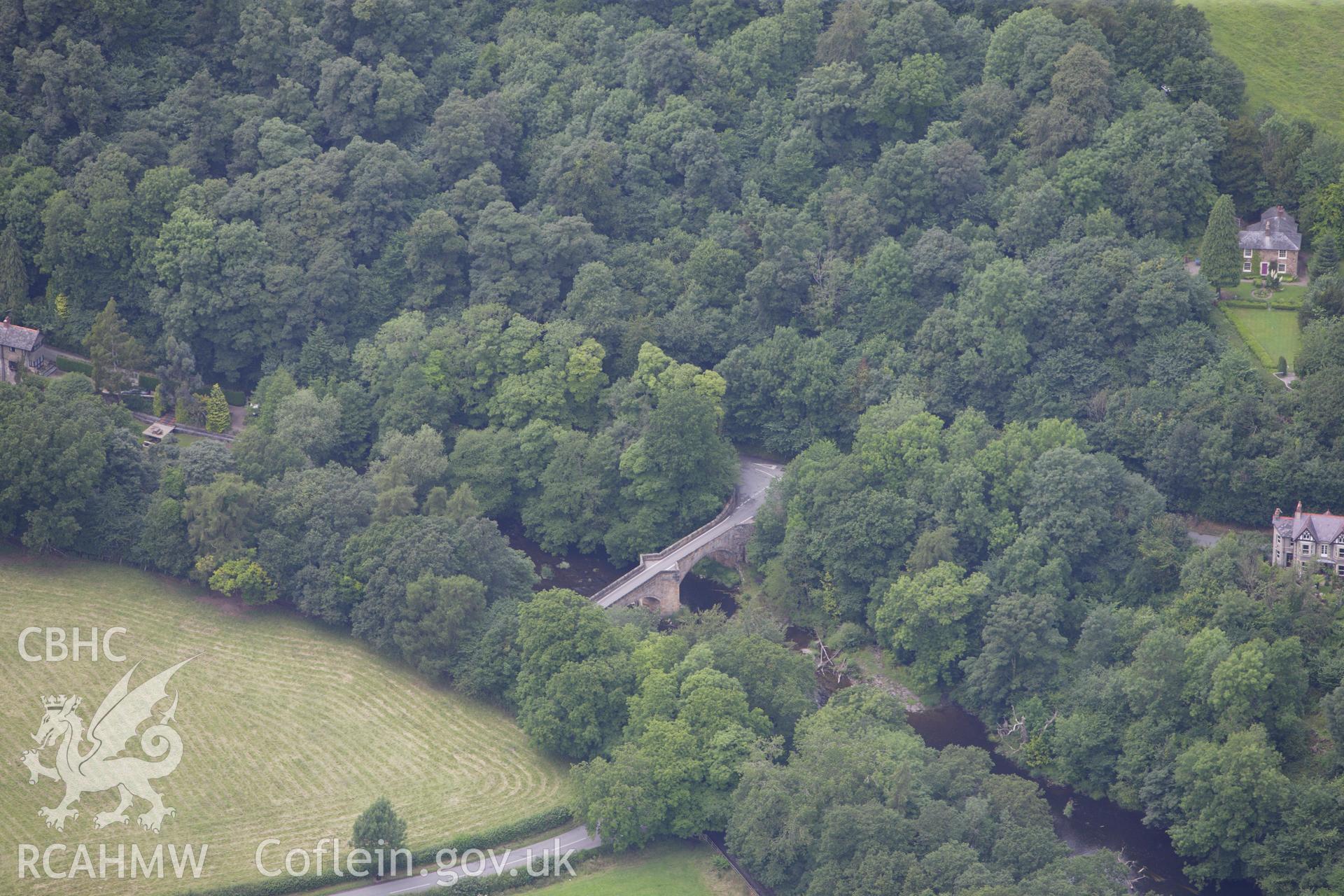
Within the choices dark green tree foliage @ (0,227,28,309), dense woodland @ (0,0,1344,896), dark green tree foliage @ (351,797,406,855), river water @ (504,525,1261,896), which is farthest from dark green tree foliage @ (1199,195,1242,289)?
dark green tree foliage @ (0,227,28,309)

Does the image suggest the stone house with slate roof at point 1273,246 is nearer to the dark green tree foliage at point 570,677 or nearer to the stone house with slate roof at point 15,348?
the dark green tree foliage at point 570,677

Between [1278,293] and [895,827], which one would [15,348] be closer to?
[895,827]

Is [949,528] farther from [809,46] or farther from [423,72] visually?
[423,72]

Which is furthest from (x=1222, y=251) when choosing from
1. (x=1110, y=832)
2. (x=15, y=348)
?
(x=15, y=348)

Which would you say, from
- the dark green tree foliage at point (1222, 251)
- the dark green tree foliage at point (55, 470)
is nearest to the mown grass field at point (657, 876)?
the dark green tree foliage at point (55, 470)

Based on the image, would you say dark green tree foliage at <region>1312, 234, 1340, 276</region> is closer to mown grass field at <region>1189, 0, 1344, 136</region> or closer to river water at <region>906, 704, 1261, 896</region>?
mown grass field at <region>1189, 0, 1344, 136</region>

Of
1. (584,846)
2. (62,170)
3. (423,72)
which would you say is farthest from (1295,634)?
(62,170)
